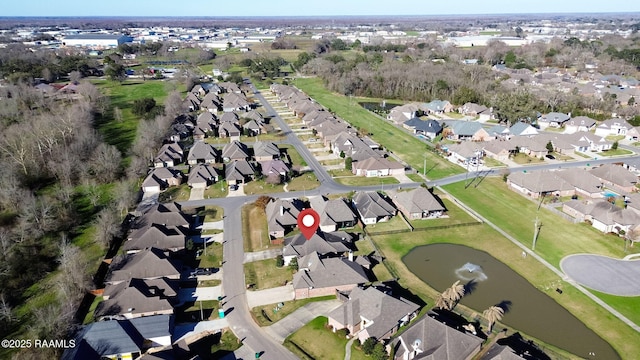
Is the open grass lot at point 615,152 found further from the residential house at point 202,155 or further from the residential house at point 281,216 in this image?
the residential house at point 202,155

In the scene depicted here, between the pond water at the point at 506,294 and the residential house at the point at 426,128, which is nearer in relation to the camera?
the pond water at the point at 506,294

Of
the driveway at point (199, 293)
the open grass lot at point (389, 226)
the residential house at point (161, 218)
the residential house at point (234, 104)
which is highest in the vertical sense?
the residential house at point (234, 104)

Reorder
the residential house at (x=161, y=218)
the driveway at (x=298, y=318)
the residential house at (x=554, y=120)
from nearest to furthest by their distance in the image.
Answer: the driveway at (x=298, y=318) < the residential house at (x=161, y=218) < the residential house at (x=554, y=120)

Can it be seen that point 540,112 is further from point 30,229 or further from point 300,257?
point 30,229

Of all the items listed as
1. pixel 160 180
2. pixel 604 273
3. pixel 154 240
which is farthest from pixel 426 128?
pixel 154 240

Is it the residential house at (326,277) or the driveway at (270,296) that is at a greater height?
the residential house at (326,277)

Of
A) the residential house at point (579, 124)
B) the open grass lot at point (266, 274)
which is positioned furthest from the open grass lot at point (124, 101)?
the residential house at point (579, 124)

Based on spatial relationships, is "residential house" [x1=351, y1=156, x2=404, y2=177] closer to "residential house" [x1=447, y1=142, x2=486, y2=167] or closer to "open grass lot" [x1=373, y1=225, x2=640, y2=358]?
"residential house" [x1=447, y1=142, x2=486, y2=167]

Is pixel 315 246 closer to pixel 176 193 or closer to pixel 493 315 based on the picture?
pixel 493 315
